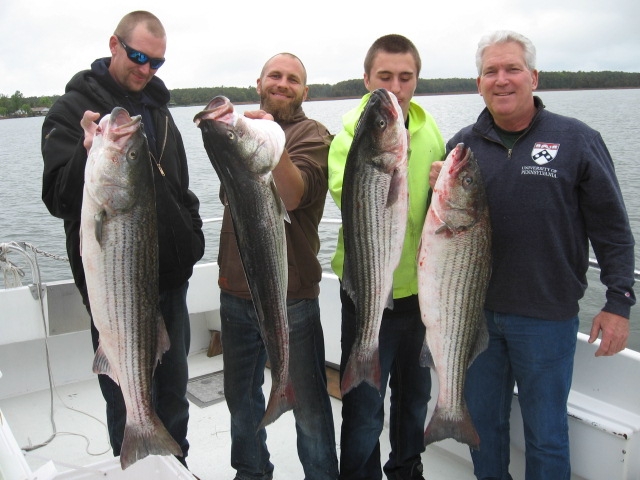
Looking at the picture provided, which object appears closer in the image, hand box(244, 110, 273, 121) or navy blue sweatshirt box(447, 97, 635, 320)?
hand box(244, 110, 273, 121)

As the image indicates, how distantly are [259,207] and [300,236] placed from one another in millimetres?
748

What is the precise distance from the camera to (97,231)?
2.52m

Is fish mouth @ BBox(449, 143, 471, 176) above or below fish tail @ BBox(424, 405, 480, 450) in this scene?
above

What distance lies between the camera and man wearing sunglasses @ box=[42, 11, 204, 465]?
282 cm

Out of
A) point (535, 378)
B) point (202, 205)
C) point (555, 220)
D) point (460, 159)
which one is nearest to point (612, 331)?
point (535, 378)

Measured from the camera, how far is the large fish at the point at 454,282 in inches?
111

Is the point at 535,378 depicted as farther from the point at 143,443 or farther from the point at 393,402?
the point at 143,443

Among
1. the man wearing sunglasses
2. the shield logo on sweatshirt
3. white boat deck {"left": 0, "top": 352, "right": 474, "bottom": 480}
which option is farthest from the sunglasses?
white boat deck {"left": 0, "top": 352, "right": 474, "bottom": 480}

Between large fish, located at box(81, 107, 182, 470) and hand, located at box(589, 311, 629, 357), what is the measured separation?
2.22m

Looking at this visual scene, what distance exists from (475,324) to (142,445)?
1.71 meters

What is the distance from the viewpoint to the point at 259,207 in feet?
8.26

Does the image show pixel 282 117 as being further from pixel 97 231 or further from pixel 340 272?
pixel 97 231

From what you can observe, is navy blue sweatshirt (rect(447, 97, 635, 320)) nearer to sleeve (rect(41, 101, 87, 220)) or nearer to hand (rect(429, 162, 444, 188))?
hand (rect(429, 162, 444, 188))

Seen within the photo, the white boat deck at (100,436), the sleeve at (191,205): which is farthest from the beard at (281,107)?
the white boat deck at (100,436)
